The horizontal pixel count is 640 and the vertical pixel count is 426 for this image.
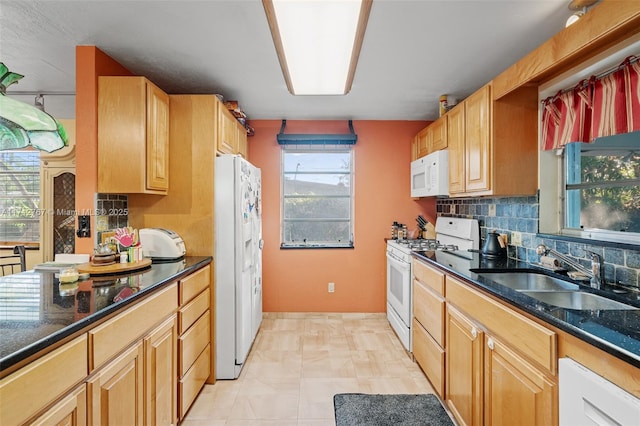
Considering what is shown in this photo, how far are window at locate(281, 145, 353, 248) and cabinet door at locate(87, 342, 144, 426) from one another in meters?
2.47

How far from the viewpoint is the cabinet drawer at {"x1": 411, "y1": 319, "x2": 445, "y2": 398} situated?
2072 mm

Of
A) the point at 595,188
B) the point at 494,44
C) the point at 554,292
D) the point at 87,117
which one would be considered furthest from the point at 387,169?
the point at 87,117

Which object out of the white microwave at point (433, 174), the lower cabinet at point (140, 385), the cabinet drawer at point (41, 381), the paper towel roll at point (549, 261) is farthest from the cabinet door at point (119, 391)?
the white microwave at point (433, 174)

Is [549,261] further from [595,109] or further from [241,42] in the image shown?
[241,42]

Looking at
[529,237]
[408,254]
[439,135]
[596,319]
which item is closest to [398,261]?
[408,254]

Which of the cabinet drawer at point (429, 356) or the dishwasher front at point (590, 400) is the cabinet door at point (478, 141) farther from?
the dishwasher front at point (590, 400)

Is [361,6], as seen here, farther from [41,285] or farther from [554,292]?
[41,285]

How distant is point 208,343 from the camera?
2.37m

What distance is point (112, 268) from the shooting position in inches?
68.8

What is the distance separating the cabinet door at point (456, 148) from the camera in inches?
100

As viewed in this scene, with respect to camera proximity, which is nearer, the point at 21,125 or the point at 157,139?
the point at 21,125

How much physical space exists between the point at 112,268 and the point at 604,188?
110 inches

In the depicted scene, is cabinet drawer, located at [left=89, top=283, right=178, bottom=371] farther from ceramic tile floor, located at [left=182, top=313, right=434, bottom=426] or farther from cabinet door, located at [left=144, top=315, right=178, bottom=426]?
ceramic tile floor, located at [left=182, top=313, right=434, bottom=426]

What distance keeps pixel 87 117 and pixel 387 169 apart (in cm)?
292
